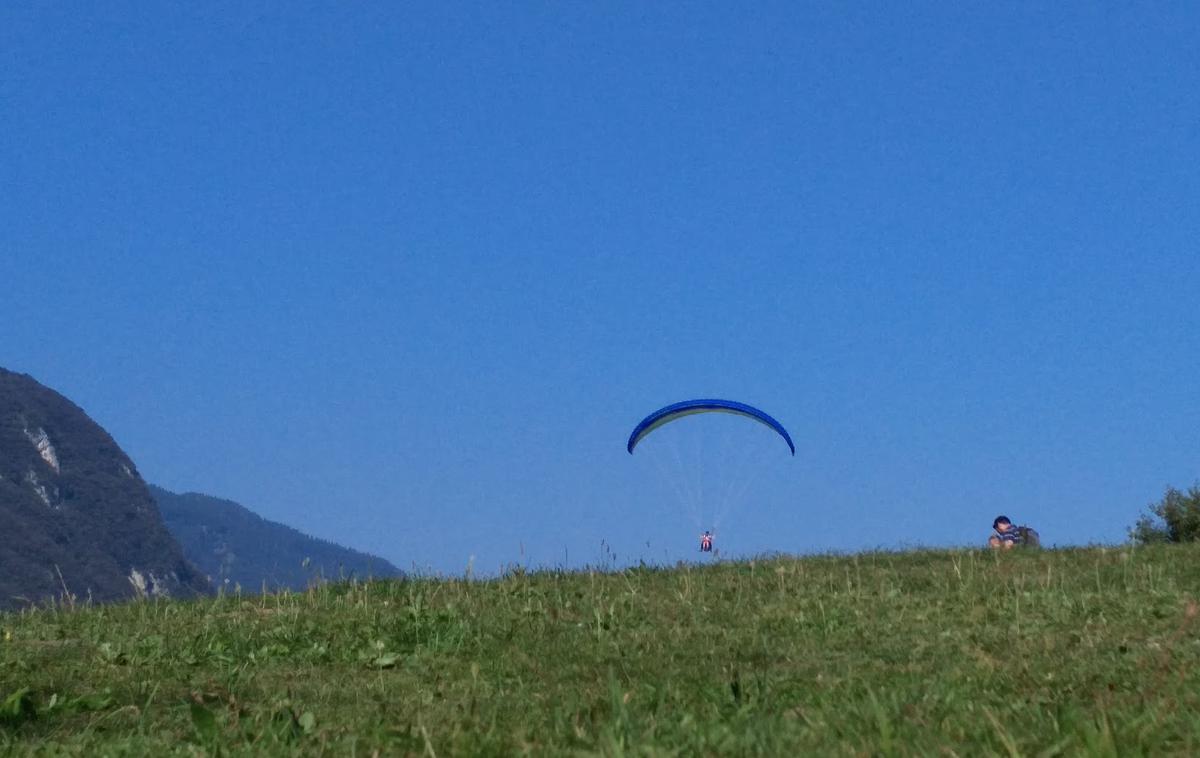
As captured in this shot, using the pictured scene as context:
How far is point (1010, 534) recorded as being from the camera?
31141 mm

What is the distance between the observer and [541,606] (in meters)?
19.1

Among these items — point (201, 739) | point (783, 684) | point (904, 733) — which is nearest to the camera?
point (904, 733)

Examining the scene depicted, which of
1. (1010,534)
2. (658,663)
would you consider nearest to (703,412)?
(1010,534)

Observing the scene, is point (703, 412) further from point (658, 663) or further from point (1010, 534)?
point (658, 663)

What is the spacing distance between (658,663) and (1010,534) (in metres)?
20.1

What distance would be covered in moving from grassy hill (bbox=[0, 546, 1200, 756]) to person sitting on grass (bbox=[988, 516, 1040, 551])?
17.8 ft

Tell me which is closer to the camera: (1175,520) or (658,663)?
(658,663)

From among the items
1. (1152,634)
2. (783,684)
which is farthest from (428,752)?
(1152,634)

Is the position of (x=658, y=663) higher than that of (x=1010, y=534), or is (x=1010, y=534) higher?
(x=1010, y=534)

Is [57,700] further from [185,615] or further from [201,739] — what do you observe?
[185,615]

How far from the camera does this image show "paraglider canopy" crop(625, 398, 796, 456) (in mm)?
34719

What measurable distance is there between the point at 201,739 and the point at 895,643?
974cm

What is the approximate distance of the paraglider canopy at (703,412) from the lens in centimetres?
3472

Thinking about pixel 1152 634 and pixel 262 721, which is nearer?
pixel 262 721
